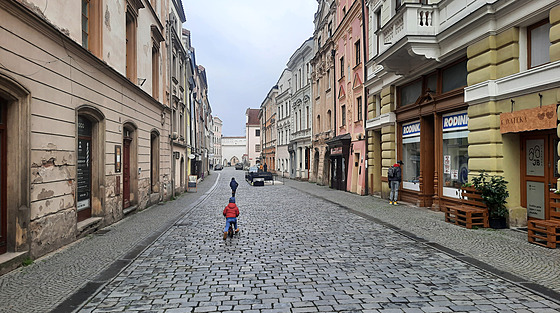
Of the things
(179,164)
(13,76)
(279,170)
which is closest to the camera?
(13,76)

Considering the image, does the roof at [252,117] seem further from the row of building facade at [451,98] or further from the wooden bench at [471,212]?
the wooden bench at [471,212]

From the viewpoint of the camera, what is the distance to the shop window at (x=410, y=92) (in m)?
14.6

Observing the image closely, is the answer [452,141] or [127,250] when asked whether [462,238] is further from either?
[127,250]

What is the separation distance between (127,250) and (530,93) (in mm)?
9286

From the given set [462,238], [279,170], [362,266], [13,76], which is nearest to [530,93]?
[462,238]

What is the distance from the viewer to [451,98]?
1205 centimetres

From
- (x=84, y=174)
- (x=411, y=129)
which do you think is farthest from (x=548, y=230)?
(x=84, y=174)

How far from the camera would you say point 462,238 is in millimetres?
8414

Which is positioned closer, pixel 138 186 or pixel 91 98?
pixel 91 98

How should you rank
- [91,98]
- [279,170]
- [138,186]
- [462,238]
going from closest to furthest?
[462,238], [91,98], [138,186], [279,170]

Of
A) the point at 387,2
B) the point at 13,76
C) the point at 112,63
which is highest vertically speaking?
the point at 387,2

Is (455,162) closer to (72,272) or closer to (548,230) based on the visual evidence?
(548,230)

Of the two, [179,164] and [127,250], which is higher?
[179,164]

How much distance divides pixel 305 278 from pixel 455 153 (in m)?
8.64
